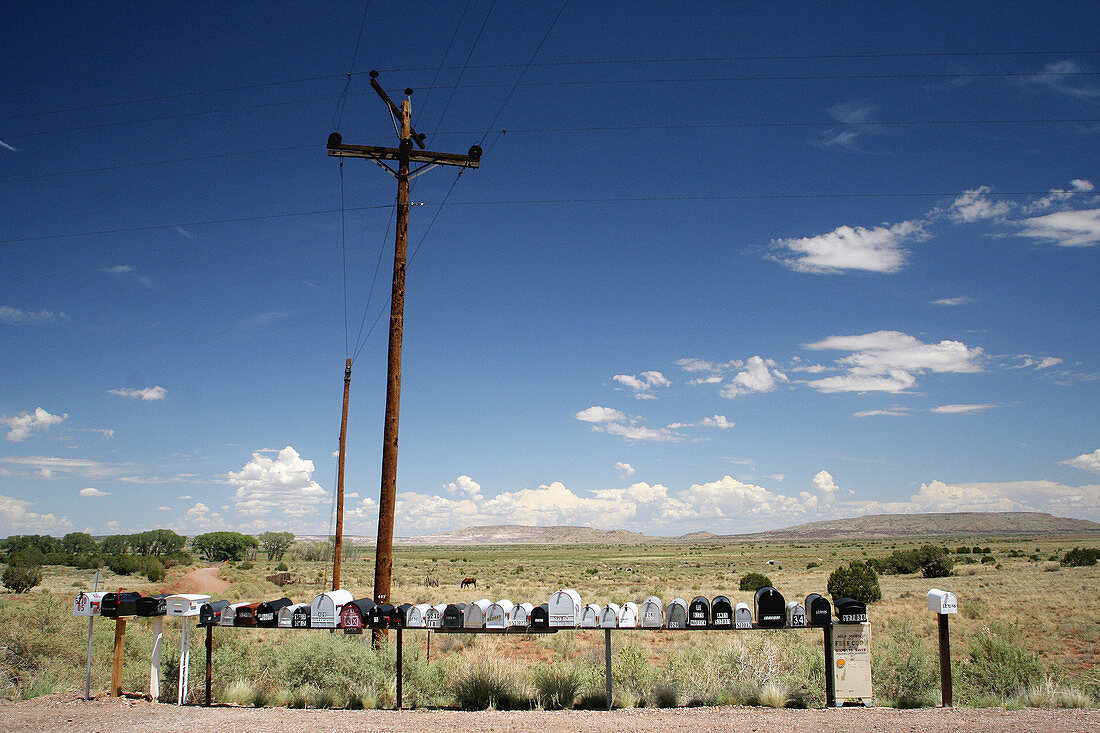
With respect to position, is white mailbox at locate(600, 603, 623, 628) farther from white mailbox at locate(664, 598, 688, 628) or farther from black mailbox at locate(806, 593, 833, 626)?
black mailbox at locate(806, 593, 833, 626)

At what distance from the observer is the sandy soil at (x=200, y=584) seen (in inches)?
1271

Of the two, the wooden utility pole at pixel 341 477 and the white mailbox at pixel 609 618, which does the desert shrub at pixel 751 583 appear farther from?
the white mailbox at pixel 609 618

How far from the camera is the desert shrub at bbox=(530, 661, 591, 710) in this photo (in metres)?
9.47

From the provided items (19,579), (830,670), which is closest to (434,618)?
(830,670)

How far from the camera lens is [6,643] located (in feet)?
42.1

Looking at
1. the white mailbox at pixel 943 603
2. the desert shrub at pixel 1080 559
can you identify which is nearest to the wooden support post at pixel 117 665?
the white mailbox at pixel 943 603

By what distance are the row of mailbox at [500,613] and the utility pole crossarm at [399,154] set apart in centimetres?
716

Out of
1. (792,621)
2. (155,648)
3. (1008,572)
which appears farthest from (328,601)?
(1008,572)

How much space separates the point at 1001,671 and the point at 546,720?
774cm

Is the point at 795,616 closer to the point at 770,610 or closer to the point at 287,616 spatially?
the point at 770,610

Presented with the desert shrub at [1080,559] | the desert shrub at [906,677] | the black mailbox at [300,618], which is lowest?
the desert shrub at [1080,559]

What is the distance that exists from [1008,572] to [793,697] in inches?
1506

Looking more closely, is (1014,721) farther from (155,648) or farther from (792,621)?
(155,648)

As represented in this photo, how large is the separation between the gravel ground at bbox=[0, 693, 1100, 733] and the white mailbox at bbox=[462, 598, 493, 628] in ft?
3.63
